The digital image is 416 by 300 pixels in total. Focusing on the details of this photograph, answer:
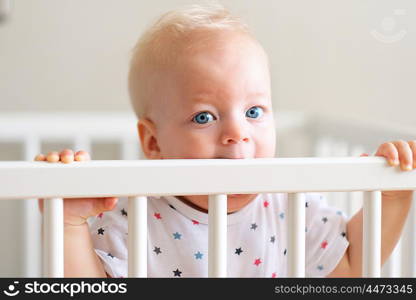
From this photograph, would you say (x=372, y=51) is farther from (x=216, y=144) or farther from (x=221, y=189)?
(x=221, y=189)

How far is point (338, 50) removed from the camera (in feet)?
6.53

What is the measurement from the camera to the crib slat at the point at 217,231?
81 cm

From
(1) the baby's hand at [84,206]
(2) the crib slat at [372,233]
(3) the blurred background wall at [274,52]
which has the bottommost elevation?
(2) the crib slat at [372,233]

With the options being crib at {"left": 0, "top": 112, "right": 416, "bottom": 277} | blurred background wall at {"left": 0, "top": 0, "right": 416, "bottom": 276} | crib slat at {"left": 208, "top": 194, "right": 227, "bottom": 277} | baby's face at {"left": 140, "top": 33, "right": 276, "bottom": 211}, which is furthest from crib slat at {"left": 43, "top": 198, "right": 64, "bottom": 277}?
blurred background wall at {"left": 0, "top": 0, "right": 416, "bottom": 276}

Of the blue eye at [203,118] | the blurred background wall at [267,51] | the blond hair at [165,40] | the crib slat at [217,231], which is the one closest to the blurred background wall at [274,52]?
the blurred background wall at [267,51]

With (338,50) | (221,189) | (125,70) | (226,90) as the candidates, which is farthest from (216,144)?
(338,50)

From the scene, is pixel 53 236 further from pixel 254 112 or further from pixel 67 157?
pixel 254 112

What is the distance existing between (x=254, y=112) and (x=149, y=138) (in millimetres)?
165

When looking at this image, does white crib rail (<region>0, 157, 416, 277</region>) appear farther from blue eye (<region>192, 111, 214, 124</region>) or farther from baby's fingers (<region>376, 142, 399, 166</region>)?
blue eye (<region>192, 111, 214, 124</region>)

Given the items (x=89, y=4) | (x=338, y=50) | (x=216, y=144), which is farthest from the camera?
(x=338, y=50)

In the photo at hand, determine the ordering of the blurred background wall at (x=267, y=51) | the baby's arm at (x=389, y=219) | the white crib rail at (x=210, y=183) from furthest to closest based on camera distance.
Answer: the blurred background wall at (x=267, y=51) < the baby's arm at (x=389, y=219) < the white crib rail at (x=210, y=183)

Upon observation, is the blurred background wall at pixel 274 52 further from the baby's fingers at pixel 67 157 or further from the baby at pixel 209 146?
the baby's fingers at pixel 67 157

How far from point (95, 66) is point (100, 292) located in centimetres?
114

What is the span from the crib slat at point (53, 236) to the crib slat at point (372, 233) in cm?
33
